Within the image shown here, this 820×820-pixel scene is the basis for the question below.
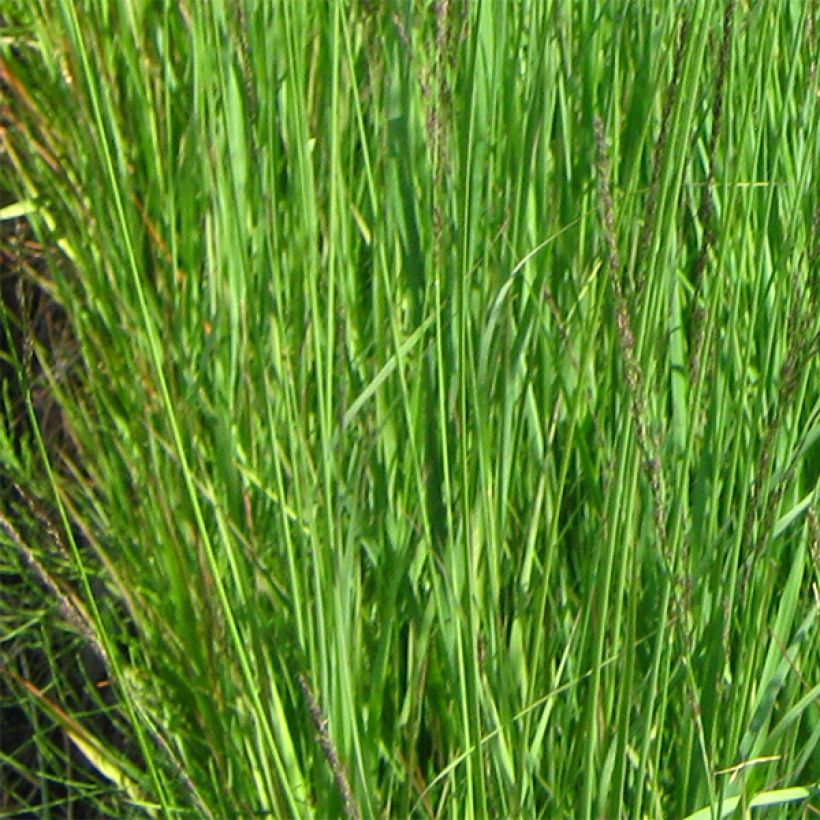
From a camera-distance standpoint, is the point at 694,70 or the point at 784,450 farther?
the point at 784,450

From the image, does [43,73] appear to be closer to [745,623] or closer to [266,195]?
[266,195]

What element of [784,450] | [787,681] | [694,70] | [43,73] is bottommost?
[787,681]

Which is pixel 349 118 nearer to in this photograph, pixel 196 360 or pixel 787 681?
pixel 196 360

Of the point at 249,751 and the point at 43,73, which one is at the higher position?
the point at 43,73

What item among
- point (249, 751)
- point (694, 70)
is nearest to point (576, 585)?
point (249, 751)

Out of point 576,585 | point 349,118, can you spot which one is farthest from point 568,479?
point 349,118

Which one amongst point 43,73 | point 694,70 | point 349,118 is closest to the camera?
point 694,70

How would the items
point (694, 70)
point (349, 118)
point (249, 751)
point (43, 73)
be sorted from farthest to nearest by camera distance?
point (43, 73), point (349, 118), point (249, 751), point (694, 70)
